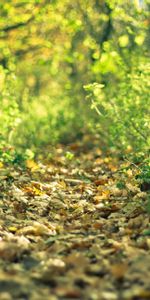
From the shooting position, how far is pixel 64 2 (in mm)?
11484

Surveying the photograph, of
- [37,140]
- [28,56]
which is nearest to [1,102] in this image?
[37,140]

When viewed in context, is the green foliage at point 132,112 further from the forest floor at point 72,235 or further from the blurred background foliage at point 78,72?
the forest floor at point 72,235

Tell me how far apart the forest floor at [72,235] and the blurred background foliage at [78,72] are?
0.72 metres

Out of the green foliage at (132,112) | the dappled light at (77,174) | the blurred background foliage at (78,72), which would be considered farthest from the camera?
the blurred background foliage at (78,72)

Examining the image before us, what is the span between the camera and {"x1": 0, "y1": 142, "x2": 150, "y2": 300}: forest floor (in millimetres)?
3281

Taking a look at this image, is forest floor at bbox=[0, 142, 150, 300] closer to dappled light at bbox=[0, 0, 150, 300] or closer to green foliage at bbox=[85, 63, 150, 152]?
dappled light at bbox=[0, 0, 150, 300]

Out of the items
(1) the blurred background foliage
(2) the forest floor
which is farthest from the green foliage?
(2) the forest floor

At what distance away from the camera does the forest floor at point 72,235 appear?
328cm

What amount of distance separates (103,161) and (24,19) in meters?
3.59

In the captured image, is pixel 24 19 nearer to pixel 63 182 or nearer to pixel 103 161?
pixel 103 161

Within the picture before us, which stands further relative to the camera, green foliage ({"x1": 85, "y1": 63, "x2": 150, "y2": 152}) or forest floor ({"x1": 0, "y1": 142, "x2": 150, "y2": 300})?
green foliage ({"x1": 85, "y1": 63, "x2": 150, "y2": 152})

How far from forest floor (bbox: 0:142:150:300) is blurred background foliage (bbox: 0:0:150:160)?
2.37 ft

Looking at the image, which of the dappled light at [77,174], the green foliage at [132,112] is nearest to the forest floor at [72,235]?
the dappled light at [77,174]

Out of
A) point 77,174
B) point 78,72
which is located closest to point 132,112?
point 77,174
